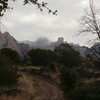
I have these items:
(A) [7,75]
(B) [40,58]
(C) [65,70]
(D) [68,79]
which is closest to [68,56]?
(B) [40,58]

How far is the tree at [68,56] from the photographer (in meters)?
66.6

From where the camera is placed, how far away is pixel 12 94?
27328 millimetres

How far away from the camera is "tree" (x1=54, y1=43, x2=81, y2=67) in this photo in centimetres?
6662

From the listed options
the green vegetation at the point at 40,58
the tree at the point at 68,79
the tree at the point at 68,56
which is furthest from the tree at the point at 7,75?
the tree at the point at 68,56

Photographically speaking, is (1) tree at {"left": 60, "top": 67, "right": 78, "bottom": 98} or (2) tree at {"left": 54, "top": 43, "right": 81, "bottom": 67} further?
(2) tree at {"left": 54, "top": 43, "right": 81, "bottom": 67}

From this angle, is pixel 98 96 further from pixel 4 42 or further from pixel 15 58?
pixel 4 42

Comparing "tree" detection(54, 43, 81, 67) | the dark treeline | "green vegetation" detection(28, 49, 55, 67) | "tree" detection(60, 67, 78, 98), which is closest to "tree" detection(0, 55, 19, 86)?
the dark treeline

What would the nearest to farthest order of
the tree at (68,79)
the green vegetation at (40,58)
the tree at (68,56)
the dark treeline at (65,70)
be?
1. the dark treeline at (65,70)
2. the tree at (68,79)
3. the green vegetation at (40,58)
4. the tree at (68,56)

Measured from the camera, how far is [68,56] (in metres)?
69.7

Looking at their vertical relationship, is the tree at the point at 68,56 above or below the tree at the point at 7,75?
above

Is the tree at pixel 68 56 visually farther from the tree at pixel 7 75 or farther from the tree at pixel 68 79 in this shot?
the tree at pixel 68 79

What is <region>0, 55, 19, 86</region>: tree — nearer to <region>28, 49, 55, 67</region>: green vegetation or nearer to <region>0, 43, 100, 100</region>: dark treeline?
<region>0, 43, 100, 100</region>: dark treeline

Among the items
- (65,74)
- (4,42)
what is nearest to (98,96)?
(65,74)

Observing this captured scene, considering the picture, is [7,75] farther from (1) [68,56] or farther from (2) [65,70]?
(1) [68,56]
